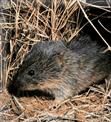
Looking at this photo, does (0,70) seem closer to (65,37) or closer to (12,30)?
(12,30)

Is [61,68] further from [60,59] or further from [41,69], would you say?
[41,69]

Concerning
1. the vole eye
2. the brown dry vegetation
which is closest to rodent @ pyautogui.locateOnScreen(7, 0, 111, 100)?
the vole eye

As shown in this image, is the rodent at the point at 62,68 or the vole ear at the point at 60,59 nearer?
the rodent at the point at 62,68

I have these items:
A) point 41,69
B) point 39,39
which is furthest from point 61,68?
point 39,39

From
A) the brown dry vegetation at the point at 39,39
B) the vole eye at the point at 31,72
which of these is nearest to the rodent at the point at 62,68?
the vole eye at the point at 31,72

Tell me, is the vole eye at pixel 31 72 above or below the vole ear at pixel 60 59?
below

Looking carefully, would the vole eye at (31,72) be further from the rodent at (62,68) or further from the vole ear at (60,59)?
the vole ear at (60,59)

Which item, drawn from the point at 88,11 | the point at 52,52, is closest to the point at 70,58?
the point at 52,52

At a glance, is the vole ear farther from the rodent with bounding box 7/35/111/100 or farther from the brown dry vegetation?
the brown dry vegetation
